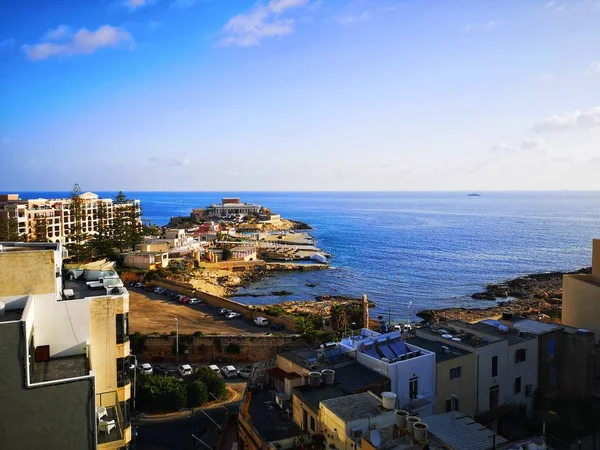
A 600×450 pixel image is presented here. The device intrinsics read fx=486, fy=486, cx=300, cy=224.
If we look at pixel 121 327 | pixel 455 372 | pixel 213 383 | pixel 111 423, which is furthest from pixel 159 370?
pixel 455 372

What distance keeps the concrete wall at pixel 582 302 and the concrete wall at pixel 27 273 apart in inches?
720

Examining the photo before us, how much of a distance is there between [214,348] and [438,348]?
13.7m

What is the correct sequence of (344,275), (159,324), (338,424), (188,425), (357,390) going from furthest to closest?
1. (344,275)
2. (159,324)
3. (188,425)
4. (357,390)
5. (338,424)

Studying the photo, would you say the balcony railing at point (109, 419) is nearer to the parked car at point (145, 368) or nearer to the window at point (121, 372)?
the window at point (121, 372)

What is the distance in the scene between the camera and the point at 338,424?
32.7ft

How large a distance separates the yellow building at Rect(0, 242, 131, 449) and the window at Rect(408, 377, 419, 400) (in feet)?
23.6

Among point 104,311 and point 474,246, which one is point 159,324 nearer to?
point 104,311

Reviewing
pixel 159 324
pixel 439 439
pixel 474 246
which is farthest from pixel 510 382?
pixel 474 246

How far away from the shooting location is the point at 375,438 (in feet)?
29.8

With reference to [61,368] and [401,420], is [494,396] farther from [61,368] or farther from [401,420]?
[61,368]

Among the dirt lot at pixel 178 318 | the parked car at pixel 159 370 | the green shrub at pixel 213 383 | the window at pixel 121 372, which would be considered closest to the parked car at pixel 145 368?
the parked car at pixel 159 370

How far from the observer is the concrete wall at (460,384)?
45.3 ft

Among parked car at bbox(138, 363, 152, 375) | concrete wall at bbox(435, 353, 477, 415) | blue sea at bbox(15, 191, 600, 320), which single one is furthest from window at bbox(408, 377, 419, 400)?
blue sea at bbox(15, 191, 600, 320)

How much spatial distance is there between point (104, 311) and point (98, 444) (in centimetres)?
300
